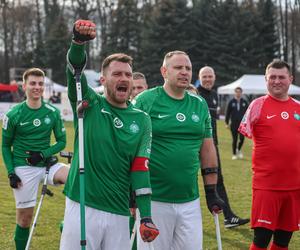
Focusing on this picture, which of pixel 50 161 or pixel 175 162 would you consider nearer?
pixel 175 162

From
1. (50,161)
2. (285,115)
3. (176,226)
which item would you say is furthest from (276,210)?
(50,161)

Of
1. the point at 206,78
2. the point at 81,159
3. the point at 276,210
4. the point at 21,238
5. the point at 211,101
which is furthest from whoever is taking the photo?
the point at 211,101

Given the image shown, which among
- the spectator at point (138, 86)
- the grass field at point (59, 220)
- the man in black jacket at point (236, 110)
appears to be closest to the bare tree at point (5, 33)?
the man in black jacket at point (236, 110)

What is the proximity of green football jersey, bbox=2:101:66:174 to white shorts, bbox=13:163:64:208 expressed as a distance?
83 millimetres

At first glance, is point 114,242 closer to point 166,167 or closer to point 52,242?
point 166,167

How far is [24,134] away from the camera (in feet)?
21.9

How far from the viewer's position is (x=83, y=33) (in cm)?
360

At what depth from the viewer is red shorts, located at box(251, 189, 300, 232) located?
5.41 meters

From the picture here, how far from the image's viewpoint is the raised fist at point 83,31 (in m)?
3.59

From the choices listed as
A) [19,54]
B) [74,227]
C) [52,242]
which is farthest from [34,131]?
[19,54]

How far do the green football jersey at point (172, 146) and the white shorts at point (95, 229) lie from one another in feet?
2.60

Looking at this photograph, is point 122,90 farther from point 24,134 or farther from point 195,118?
point 24,134

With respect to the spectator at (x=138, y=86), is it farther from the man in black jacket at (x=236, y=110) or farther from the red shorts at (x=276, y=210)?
the man in black jacket at (x=236, y=110)

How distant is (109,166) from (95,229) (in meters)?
0.46
